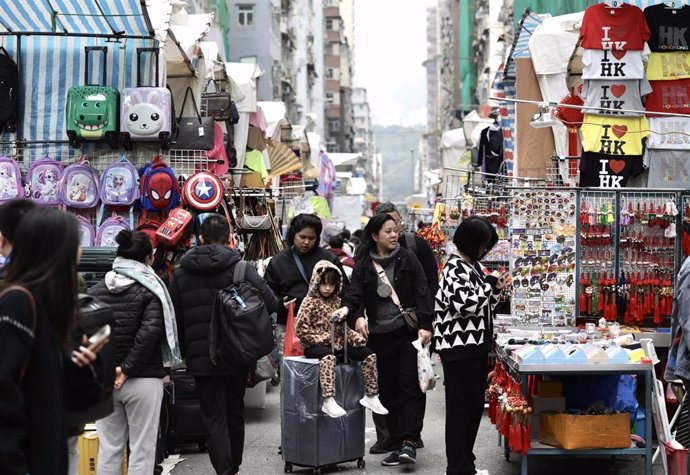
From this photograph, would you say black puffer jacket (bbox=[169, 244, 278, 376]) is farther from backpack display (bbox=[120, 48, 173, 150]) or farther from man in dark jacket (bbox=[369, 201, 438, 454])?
backpack display (bbox=[120, 48, 173, 150])

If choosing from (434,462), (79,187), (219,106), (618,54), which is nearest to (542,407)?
(434,462)

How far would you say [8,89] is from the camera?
11789mm

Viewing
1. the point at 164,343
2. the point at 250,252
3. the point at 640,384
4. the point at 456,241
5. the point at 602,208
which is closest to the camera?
the point at 164,343

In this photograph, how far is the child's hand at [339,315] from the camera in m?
8.69

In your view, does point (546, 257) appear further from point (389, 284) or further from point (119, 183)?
point (119, 183)

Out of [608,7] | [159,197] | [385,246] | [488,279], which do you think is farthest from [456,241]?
[608,7]

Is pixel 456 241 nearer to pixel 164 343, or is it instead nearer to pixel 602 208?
pixel 164 343

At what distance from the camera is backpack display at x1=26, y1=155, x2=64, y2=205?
37.9 feet

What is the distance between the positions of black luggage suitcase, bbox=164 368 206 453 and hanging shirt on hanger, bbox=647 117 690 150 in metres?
6.20

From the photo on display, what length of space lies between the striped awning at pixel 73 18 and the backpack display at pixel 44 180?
4.65 feet

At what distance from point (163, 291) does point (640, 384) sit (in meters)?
4.46

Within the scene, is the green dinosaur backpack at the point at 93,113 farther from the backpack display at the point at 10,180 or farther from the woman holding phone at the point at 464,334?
the woman holding phone at the point at 464,334

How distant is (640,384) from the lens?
9.73m

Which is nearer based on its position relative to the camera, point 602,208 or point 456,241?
point 456,241
